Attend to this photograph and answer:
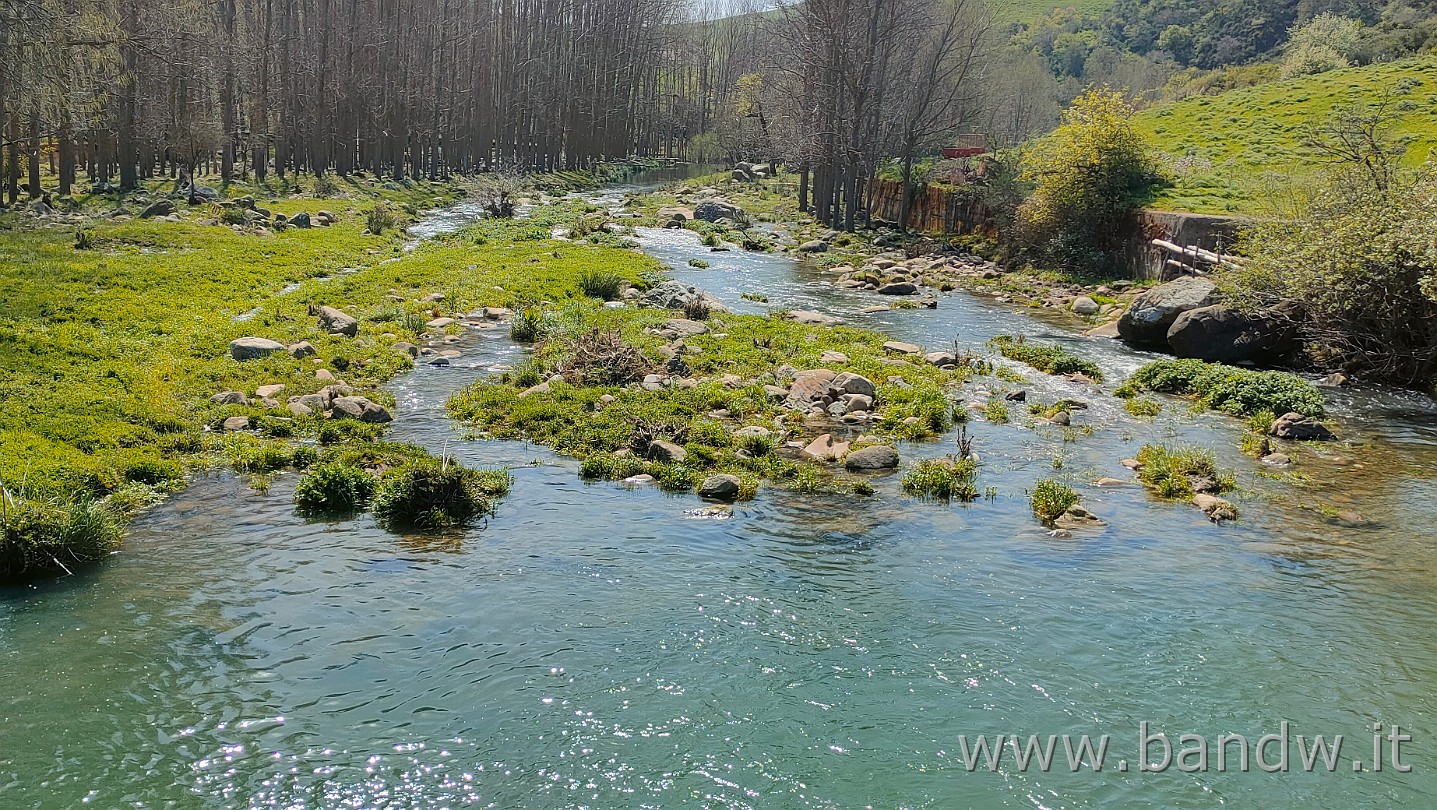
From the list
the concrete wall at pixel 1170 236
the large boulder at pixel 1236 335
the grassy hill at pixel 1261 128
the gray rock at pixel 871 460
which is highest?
the grassy hill at pixel 1261 128

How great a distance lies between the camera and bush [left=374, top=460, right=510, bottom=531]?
12.8 m

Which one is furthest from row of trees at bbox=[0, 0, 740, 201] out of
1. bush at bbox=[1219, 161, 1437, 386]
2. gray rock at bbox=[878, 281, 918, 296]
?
bush at bbox=[1219, 161, 1437, 386]

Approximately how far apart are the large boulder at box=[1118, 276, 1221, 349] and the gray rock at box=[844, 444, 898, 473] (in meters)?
13.1

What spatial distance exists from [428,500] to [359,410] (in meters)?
4.67

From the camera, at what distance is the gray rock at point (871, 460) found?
51.8ft

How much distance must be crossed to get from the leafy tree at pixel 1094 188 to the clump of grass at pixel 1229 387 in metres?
17.0

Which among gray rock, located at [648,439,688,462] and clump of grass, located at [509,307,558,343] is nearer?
gray rock, located at [648,439,688,462]

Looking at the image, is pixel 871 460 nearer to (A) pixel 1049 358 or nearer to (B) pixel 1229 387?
(B) pixel 1229 387

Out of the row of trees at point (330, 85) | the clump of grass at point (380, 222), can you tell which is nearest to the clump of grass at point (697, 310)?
the row of trees at point (330, 85)

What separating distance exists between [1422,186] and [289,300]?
1058 inches

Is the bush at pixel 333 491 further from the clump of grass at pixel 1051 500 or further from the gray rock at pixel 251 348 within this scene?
the clump of grass at pixel 1051 500

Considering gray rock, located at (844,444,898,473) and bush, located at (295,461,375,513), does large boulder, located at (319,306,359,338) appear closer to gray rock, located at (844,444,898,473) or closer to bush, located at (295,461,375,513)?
bush, located at (295,461,375,513)

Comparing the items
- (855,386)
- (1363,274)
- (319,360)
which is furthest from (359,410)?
(1363,274)

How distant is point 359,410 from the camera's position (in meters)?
16.7
